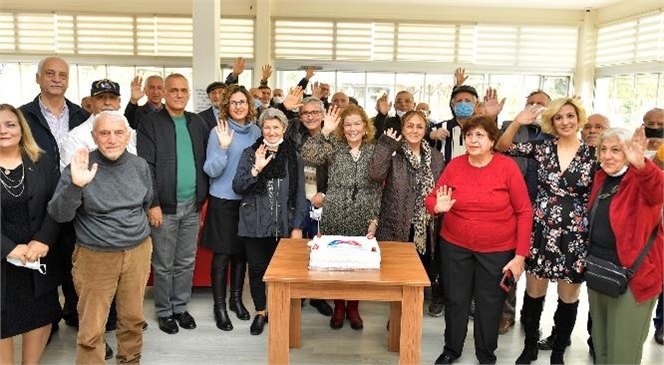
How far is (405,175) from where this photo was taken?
3.17m

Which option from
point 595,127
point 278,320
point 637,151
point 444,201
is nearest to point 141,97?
point 278,320

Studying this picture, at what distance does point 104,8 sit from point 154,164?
22.6ft

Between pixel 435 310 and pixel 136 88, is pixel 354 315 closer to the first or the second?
pixel 435 310

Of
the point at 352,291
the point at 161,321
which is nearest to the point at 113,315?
the point at 161,321

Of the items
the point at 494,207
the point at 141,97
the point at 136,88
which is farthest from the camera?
the point at 141,97

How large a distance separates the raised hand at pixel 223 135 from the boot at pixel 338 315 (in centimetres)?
132

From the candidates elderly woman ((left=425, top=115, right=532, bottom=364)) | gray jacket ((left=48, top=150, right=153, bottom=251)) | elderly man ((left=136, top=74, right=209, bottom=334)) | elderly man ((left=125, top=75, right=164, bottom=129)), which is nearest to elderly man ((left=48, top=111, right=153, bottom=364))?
gray jacket ((left=48, top=150, right=153, bottom=251))

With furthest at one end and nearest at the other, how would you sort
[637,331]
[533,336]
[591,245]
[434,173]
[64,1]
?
[64,1] < [434,173] < [533,336] < [591,245] < [637,331]

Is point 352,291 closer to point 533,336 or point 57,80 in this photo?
point 533,336

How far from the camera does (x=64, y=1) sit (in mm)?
8703

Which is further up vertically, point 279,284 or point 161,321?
point 279,284

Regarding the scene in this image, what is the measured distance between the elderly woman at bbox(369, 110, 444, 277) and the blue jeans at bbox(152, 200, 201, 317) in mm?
1254

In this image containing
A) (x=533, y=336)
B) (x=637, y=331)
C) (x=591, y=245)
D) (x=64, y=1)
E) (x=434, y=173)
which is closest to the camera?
(x=637, y=331)

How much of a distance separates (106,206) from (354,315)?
1.86 meters
